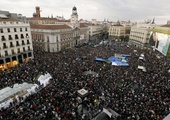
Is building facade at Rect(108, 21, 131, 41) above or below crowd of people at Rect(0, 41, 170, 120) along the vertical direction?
above

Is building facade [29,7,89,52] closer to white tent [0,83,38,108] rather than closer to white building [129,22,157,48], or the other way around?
white tent [0,83,38,108]

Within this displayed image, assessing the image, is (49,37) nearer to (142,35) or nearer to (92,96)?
(92,96)

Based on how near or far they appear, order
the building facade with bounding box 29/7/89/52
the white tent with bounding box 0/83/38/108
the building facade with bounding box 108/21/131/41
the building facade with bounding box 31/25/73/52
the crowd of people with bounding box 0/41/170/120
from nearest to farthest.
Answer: the crowd of people with bounding box 0/41/170/120 < the white tent with bounding box 0/83/38/108 < the building facade with bounding box 31/25/73/52 < the building facade with bounding box 29/7/89/52 < the building facade with bounding box 108/21/131/41

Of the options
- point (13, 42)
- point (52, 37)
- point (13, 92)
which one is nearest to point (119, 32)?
point (52, 37)

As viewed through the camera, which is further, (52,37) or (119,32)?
(119,32)

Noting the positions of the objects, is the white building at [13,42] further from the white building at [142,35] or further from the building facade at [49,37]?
the white building at [142,35]

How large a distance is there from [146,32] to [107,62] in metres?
39.1

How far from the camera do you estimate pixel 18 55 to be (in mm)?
32469

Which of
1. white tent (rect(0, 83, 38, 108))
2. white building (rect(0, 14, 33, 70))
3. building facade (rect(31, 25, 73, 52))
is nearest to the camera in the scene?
white tent (rect(0, 83, 38, 108))

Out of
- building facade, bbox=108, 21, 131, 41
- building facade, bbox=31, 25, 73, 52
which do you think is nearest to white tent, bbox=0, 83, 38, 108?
building facade, bbox=31, 25, 73, 52

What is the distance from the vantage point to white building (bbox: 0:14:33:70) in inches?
1139

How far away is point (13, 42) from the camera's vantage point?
101ft

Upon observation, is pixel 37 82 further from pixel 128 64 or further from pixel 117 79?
pixel 128 64

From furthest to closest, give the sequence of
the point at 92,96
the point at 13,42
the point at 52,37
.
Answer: the point at 52,37
the point at 13,42
the point at 92,96
